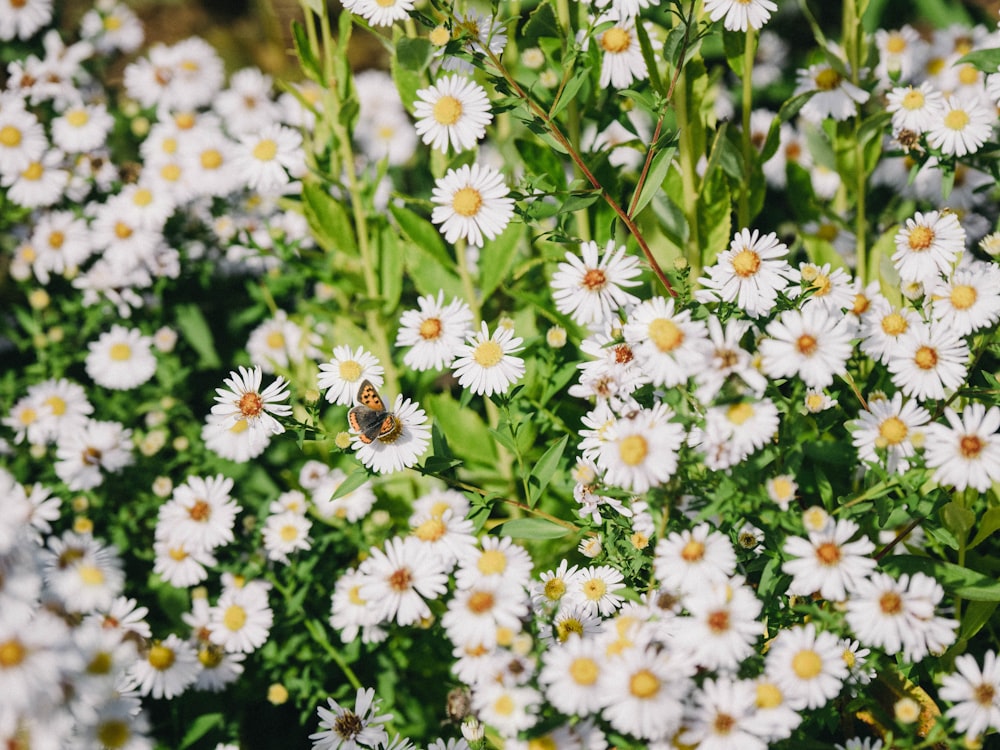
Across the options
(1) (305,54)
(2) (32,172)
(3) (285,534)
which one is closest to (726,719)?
(3) (285,534)

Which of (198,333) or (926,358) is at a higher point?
(198,333)

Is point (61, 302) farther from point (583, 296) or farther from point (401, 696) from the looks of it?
point (583, 296)

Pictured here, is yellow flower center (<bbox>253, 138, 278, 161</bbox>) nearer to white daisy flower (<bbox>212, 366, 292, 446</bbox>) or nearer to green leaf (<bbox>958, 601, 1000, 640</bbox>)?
white daisy flower (<bbox>212, 366, 292, 446</bbox>)

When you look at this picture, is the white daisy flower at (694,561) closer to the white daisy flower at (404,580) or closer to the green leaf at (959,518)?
the white daisy flower at (404,580)

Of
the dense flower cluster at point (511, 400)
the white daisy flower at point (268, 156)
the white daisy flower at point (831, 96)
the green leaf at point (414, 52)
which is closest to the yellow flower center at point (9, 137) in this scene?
the dense flower cluster at point (511, 400)

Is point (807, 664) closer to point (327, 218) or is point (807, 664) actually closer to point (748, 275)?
point (748, 275)

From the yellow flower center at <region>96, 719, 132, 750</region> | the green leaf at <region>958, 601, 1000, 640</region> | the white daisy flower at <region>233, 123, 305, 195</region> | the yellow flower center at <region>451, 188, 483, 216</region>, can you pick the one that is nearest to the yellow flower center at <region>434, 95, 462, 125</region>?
the yellow flower center at <region>451, 188, 483, 216</region>
